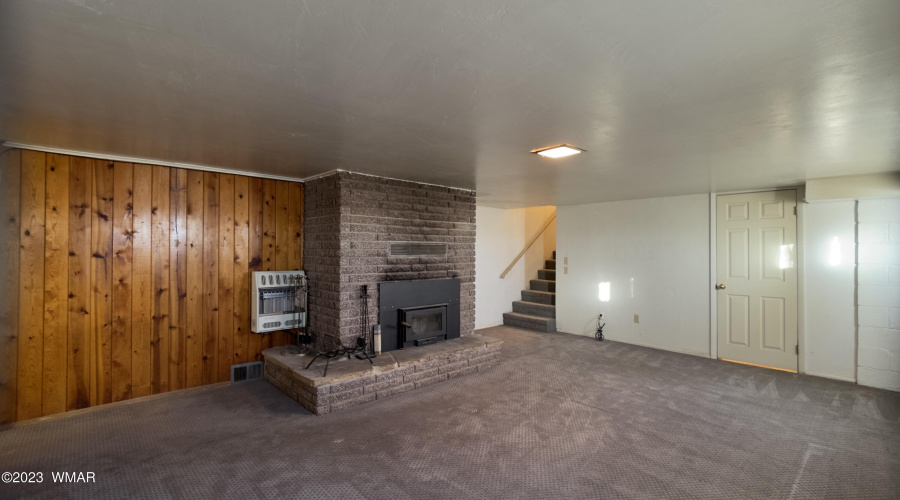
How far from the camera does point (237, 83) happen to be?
1.75 meters

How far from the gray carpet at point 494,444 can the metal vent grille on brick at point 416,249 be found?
1.45 meters

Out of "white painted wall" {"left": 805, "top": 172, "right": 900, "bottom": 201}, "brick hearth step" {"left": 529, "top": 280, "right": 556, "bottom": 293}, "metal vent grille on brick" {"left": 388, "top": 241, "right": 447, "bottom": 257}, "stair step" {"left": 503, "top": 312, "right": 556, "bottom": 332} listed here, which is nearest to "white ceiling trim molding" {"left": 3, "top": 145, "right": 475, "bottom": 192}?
"metal vent grille on brick" {"left": 388, "top": 241, "right": 447, "bottom": 257}

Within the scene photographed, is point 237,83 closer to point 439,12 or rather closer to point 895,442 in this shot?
point 439,12

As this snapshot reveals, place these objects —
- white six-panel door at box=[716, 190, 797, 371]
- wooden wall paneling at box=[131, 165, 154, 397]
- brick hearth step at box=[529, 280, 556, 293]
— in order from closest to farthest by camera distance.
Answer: wooden wall paneling at box=[131, 165, 154, 397] < white six-panel door at box=[716, 190, 797, 371] < brick hearth step at box=[529, 280, 556, 293]

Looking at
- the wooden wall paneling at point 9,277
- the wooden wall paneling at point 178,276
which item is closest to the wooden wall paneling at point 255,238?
the wooden wall paneling at point 178,276

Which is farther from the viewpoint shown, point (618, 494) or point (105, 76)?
point (618, 494)

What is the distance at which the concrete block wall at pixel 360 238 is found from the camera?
12.9ft

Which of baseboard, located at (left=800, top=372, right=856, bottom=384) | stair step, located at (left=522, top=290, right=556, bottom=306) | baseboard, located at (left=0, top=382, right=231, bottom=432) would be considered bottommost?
baseboard, located at (left=800, top=372, right=856, bottom=384)

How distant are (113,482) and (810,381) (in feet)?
20.0

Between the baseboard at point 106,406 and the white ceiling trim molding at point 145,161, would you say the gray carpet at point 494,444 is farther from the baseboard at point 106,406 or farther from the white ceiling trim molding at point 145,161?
the white ceiling trim molding at point 145,161

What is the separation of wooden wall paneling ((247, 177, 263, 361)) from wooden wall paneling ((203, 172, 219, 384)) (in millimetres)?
316

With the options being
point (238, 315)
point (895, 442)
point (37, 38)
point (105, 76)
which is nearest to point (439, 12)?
point (37, 38)

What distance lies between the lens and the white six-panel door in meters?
4.59

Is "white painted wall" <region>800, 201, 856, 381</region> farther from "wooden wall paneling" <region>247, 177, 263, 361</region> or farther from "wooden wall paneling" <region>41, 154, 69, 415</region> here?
"wooden wall paneling" <region>41, 154, 69, 415</region>
